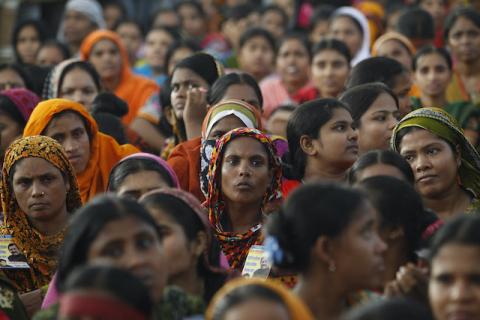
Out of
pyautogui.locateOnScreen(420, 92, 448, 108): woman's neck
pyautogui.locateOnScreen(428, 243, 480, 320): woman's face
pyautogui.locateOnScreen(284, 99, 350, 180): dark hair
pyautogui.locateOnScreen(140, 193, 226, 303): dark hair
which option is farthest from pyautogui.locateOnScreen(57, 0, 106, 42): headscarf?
pyautogui.locateOnScreen(428, 243, 480, 320): woman's face

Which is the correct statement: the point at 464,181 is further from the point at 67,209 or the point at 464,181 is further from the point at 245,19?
the point at 245,19

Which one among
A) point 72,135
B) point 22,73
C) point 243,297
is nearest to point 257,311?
point 243,297

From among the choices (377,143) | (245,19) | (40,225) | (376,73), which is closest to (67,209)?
(40,225)

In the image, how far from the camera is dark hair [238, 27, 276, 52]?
38.7ft

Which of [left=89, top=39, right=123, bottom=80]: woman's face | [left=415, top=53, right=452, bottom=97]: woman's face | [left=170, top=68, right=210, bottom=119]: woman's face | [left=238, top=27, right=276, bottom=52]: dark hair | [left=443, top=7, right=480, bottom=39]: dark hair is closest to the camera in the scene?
[left=170, top=68, right=210, bottom=119]: woman's face

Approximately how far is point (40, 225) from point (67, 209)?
17 centimetres

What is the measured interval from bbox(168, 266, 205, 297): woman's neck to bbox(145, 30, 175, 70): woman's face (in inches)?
280

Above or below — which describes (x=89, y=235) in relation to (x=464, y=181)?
above

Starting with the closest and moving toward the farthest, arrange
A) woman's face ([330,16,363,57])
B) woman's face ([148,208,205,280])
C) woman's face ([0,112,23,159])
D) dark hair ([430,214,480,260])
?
dark hair ([430,214,480,260]) → woman's face ([148,208,205,280]) → woman's face ([0,112,23,159]) → woman's face ([330,16,363,57])

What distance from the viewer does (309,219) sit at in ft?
15.1

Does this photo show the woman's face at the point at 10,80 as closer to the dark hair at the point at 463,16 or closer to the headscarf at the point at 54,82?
the headscarf at the point at 54,82

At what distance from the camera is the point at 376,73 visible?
8.21m

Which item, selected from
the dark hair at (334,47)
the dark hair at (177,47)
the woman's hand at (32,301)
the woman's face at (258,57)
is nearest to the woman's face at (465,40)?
the dark hair at (334,47)

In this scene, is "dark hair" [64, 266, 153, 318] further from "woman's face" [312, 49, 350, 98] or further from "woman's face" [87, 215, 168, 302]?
"woman's face" [312, 49, 350, 98]
